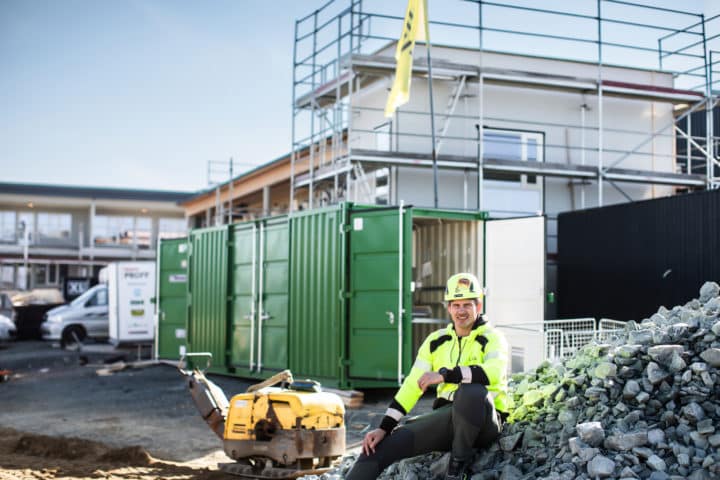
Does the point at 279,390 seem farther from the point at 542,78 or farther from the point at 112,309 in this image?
the point at 112,309

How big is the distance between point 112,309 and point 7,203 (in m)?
24.1

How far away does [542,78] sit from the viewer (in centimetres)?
1669

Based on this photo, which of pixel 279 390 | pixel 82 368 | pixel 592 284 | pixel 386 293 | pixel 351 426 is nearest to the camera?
pixel 279 390

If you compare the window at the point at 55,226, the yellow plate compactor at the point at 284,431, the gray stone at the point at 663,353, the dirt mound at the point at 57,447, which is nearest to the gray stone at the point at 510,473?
the gray stone at the point at 663,353

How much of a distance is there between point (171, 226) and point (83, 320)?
69.3ft

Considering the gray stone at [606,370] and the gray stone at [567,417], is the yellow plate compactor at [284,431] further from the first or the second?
the gray stone at [606,370]

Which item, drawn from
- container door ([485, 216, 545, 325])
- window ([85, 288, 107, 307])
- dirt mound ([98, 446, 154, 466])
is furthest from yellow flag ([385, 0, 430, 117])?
window ([85, 288, 107, 307])

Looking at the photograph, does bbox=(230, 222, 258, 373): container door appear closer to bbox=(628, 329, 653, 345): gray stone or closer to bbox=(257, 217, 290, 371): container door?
bbox=(257, 217, 290, 371): container door

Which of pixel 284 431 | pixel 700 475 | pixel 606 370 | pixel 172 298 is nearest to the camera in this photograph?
pixel 700 475

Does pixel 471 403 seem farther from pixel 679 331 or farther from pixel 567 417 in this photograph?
pixel 679 331

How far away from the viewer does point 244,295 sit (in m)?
15.4

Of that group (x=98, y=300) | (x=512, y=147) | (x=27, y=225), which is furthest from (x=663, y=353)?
(x=27, y=225)

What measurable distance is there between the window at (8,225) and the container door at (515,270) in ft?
118

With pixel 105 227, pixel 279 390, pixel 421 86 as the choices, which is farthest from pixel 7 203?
pixel 279 390
